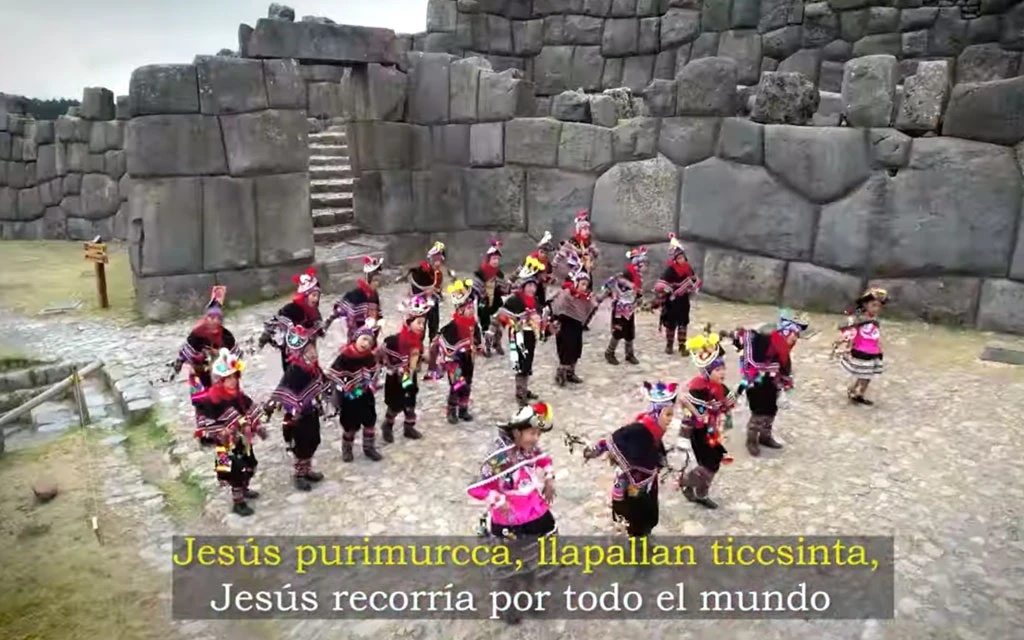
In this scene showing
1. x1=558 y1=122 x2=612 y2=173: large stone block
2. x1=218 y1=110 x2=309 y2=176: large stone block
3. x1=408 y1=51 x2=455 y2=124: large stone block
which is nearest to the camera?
x1=218 y1=110 x2=309 y2=176: large stone block

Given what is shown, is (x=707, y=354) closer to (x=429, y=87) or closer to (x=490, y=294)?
(x=490, y=294)

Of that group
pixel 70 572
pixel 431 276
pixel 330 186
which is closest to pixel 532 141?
pixel 330 186

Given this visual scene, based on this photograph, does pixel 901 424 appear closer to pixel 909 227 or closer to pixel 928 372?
pixel 928 372

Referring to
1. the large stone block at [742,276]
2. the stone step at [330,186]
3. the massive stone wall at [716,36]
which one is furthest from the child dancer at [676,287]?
the stone step at [330,186]

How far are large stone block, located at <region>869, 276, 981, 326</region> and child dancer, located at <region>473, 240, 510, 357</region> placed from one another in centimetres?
444

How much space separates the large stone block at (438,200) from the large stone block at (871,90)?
599 cm

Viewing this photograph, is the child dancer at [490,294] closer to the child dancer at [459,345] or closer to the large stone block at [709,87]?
the child dancer at [459,345]

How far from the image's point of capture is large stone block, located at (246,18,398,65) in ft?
37.4

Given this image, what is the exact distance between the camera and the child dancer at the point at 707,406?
540cm

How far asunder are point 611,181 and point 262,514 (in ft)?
23.4

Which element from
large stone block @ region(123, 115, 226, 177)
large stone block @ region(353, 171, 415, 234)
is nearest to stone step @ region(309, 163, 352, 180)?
large stone block @ region(353, 171, 415, 234)

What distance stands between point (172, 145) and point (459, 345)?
5548 millimetres

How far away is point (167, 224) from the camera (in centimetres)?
1037

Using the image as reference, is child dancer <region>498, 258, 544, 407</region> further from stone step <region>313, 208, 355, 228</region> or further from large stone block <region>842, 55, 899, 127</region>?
stone step <region>313, 208, 355, 228</region>
